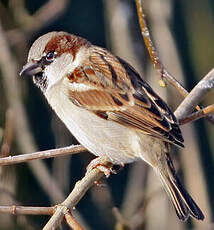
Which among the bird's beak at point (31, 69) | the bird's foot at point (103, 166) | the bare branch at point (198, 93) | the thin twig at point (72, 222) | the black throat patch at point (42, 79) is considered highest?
the bird's beak at point (31, 69)

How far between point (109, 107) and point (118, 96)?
84 millimetres

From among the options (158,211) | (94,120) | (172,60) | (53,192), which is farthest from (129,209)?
(94,120)

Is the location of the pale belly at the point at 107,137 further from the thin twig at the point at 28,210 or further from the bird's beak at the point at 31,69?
the thin twig at the point at 28,210

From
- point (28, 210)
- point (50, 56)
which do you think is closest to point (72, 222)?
point (28, 210)

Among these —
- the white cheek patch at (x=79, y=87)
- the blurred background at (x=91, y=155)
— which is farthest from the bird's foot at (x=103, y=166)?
the blurred background at (x=91, y=155)

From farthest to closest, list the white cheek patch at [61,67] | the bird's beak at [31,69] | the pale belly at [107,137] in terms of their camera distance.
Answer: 1. the white cheek patch at [61,67]
2. the bird's beak at [31,69]
3. the pale belly at [107,137]

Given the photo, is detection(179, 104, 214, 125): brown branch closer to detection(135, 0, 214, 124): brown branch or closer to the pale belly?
detection(135, 0, 214, 124): brown branch

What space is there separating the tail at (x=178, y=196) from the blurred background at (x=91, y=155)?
2.86 ft

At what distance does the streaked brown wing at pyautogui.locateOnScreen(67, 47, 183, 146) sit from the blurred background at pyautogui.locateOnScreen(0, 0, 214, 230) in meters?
0.88

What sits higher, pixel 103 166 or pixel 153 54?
pixel 153 54

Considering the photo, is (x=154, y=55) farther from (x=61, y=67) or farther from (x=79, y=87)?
(x=61, y=67)

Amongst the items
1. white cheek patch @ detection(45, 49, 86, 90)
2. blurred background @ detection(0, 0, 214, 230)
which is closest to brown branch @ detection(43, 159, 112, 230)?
white cheek patch @ detection(45, 49, 86, 90)

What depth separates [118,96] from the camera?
3.62 meters

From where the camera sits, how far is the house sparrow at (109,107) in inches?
136
